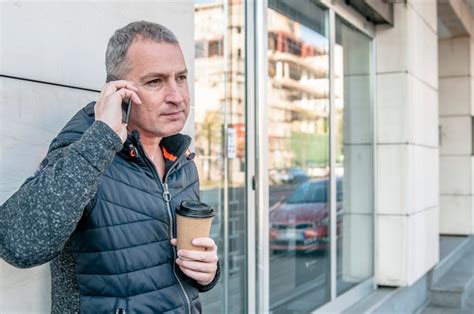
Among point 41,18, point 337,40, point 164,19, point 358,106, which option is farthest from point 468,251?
point 41,18

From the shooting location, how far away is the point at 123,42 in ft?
5.74

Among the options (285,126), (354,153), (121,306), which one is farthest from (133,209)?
(354,153)

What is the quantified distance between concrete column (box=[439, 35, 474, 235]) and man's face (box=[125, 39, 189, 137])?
33.3 ft

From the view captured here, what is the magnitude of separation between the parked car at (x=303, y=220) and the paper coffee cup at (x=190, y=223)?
3.00m

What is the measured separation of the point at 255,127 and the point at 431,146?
Answer: 12.0 ft

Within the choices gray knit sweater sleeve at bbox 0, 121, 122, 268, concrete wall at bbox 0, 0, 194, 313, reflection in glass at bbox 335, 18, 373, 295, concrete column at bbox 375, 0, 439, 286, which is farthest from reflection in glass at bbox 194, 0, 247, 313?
gray knit sweater sleeve at bbox 0, 121, 122, 268

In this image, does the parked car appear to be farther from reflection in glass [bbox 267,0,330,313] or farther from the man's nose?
the man's nose

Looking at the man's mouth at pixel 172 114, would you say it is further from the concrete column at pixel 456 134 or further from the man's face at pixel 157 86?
the concrete column at pixel 456 134

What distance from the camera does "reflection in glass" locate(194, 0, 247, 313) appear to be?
4219 millimetres

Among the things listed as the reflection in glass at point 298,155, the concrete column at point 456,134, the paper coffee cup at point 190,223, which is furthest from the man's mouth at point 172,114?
the concrete column at point 456,134

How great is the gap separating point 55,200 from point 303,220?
3868mm

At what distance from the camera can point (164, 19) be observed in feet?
9.21

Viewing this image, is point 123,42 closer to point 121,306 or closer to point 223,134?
point 121,306

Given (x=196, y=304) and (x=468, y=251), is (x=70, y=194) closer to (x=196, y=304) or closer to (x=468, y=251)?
(x=196, y=304)
